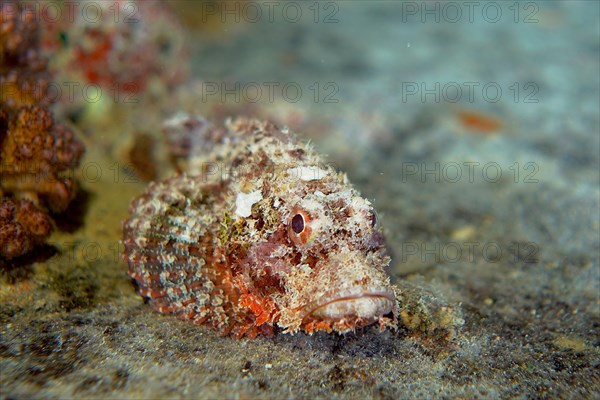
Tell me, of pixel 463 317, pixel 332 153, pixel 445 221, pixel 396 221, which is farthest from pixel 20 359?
pixel 332 153

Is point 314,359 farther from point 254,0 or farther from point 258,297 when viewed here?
point 254,0

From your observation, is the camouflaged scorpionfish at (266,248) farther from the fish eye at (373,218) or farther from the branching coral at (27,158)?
the branching coral at (27,158)

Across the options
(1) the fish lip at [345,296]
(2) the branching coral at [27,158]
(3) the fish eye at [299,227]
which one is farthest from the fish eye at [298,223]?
(2) the branching coral at [27,158]

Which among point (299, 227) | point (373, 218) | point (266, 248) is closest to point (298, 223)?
point (299, 227)

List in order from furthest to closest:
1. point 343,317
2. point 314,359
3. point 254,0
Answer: point 254,0, point 314,359, point 343,317

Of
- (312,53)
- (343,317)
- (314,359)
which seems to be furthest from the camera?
(312,53)

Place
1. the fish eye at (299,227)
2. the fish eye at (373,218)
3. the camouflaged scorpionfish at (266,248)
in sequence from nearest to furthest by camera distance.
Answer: the camouflaged scorpionfish at (266,248)
the fish eye at (299,227)
the fish eye at (373,218)

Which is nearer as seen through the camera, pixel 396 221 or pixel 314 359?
pixel 314 359
